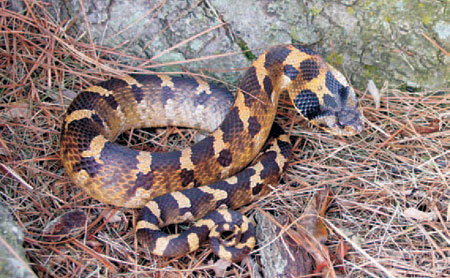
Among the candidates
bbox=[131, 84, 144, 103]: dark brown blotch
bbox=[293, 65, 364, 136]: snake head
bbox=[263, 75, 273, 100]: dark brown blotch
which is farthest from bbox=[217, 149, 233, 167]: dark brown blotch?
bbox=[131, 84, 144, 103]: dark brown blotch

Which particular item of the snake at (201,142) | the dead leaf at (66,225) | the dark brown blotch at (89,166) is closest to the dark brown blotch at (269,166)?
the snake at (201,142)

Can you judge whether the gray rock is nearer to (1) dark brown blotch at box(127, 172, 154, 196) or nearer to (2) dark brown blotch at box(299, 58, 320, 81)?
(1) dark brown blotch at box(127, 172, 154, 196)

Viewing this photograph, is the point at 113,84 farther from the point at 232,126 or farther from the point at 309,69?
the point at 309,69

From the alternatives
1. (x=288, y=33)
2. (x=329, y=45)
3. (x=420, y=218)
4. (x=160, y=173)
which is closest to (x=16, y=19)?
(x=160, y=173)

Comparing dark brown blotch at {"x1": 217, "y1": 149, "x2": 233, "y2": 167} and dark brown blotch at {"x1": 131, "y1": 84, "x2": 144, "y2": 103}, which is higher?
dark brown blotch at {"x1": 131, "y1": 84, "x2": 144, "y2": 103}

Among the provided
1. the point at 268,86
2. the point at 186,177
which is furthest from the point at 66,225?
the point at 268,86

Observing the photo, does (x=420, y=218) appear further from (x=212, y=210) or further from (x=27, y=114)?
(x=27, y=114)
